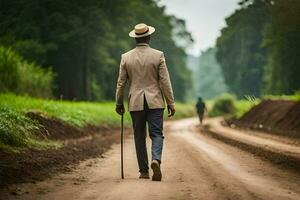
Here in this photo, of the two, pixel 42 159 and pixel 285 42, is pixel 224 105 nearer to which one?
pixel 285 42

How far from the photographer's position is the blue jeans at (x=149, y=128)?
9.43m

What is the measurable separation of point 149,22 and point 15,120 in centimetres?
6244

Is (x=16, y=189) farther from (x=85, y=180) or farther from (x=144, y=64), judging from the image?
(x=144, y=64)

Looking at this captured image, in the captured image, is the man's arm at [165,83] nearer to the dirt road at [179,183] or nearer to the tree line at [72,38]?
the dirt road at [179,183]

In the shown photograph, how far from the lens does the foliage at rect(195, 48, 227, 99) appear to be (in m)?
162

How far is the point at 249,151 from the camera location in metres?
14.6

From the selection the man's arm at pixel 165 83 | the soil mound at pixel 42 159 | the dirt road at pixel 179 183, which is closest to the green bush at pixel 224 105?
the soil mound at pixel 42 159

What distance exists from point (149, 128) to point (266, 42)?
17573 mm

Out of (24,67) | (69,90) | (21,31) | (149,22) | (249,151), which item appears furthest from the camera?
A: (149,22)

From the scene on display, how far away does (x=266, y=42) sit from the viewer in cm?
2602

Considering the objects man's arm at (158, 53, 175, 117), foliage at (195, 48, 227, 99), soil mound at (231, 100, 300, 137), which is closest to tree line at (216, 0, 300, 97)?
soil mound at (231, 100, 300, 137)

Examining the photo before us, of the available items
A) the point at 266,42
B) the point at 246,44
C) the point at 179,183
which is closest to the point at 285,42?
the point at 266,42

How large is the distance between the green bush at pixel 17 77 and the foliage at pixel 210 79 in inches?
5025

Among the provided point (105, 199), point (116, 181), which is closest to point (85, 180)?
point (116, 181)
